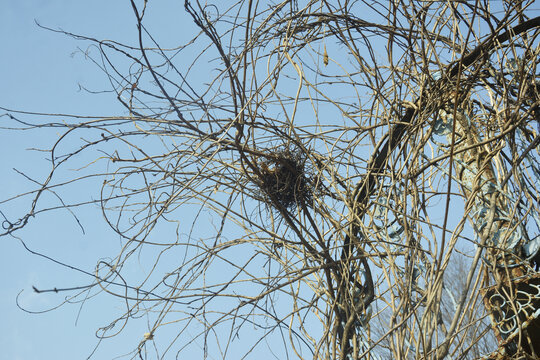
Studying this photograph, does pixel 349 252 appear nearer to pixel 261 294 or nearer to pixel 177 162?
pixel 261 294

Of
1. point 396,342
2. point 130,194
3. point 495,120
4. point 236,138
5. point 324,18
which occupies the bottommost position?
point 396,342

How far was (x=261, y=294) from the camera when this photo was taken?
153 centimetres

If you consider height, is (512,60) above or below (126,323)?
above

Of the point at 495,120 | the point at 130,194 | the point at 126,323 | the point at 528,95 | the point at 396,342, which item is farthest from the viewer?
the point at 495,120

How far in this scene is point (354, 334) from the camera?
59.6 inches

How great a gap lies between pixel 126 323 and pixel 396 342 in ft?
2.23

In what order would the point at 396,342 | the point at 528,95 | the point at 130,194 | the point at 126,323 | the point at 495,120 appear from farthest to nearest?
the point at 495,120, the point at 528,95, the point at 130,194, the point at 126,323, the point at 396,342

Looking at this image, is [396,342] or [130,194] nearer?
[396,342]

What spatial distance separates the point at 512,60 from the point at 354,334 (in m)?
0.99

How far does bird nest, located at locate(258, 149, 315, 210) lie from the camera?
162 centimetres

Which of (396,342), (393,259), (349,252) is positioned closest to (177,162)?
(349,252)

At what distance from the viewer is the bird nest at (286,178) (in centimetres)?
162

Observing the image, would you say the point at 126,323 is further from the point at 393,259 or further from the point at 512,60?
the point at 512,60

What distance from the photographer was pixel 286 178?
5.37 ft
